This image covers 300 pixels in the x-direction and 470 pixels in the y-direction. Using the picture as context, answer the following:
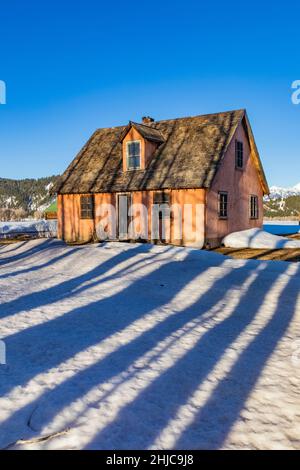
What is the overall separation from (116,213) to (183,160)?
475cm

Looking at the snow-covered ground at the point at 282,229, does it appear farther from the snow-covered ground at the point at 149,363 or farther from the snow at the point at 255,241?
the snow-covered ground at the point at 149,363

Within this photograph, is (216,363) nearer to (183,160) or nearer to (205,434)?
(205,434)

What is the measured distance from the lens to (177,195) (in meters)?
19.8

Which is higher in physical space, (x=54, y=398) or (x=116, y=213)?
(x=116, y=213)

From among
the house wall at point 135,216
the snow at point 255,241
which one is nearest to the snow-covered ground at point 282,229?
the snow at point 255,241

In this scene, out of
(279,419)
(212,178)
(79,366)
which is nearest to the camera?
(279,419)

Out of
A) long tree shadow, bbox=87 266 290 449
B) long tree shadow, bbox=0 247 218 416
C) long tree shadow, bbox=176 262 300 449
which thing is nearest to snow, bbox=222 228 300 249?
long tree shadow, bbox=0 247 218 416

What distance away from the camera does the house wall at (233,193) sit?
1991cm

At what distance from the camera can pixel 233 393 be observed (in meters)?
4.15

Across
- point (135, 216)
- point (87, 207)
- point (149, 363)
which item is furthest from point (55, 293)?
point (87, 207)

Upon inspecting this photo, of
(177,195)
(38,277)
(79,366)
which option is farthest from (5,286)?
(177,195)

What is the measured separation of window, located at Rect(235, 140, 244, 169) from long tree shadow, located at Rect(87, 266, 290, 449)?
1645 cm

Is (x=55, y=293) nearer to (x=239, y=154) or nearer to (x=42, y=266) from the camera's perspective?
(x=42, y=266)

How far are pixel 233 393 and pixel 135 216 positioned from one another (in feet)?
57.2
